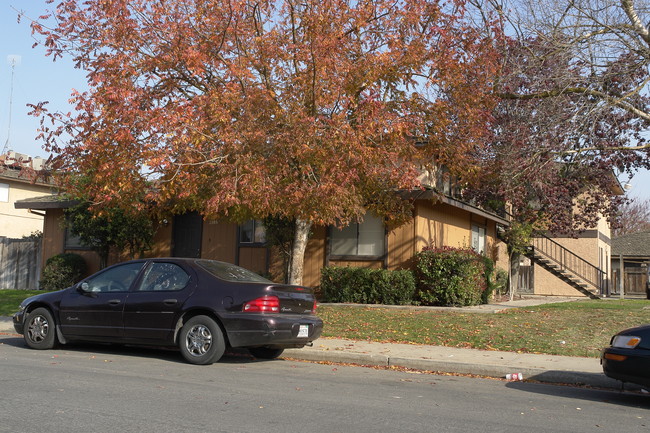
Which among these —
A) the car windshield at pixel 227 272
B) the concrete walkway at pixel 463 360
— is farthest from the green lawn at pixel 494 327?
the car windshield at pixel 227 272

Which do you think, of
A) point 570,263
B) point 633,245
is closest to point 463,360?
point 570,263

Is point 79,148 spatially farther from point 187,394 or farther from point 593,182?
point 593,182

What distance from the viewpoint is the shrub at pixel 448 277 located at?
57.1 feet

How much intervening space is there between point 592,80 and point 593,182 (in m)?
9.50

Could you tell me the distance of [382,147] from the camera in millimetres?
13406

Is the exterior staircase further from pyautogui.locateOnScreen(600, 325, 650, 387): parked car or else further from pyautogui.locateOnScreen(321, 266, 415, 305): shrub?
pyautogui.locateOnScreen(600, 325, 650, 387): parked car


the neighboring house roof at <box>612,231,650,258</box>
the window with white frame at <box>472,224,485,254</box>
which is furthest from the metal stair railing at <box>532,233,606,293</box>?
the neighboring house roof at <box>612,231,650,258</box>

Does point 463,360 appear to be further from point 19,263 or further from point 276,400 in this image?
point 19,263

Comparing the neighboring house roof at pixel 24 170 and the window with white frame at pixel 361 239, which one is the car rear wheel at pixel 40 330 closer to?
the neighboring house roof at pixel 24 170

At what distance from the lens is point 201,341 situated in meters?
9.27

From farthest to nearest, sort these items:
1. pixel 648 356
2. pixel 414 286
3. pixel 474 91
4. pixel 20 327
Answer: pixel 414 286 < pixel 474 91 < pixel 20 327 < pixel 648 356

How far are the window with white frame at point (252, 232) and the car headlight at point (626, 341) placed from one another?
13811 millimetres

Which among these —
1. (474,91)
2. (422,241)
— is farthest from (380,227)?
A: (474,91)

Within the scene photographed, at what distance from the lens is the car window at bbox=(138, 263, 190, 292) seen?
31.8 feet
